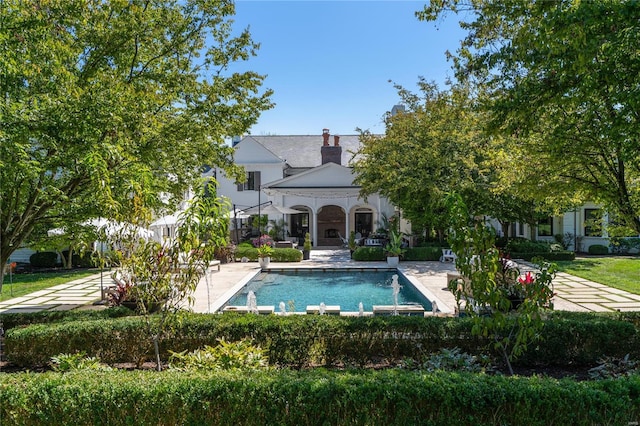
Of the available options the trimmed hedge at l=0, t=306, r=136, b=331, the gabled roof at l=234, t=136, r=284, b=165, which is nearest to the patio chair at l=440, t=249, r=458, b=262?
the gabled roof at l=234, t=136, r=284, b=165

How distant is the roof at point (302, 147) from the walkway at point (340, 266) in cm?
1703

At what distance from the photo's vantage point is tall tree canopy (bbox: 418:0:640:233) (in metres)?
4.79

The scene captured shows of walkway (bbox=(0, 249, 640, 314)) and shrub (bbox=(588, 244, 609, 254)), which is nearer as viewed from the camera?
walkway (bbox=(0, 249, 640, 314))

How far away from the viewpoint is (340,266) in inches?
795

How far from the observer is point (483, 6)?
6.95m

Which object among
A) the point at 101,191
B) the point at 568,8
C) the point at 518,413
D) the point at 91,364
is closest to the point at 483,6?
the point at 568,8

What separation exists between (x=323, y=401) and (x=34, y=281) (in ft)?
56.5

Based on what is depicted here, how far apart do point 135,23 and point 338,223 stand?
87.5 ft

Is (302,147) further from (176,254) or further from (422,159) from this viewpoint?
(176,254)

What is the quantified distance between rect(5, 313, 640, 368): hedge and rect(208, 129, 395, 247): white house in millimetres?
19389

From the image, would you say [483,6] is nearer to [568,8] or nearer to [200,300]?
[568,8]

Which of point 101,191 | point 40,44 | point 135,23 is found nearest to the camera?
point 101,191

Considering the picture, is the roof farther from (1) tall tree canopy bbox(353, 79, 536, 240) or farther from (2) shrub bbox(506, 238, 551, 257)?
(2) shrub bbox(506, 238, 551, 257)

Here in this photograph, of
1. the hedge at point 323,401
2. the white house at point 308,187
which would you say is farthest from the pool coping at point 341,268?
the white house at point 308,187
